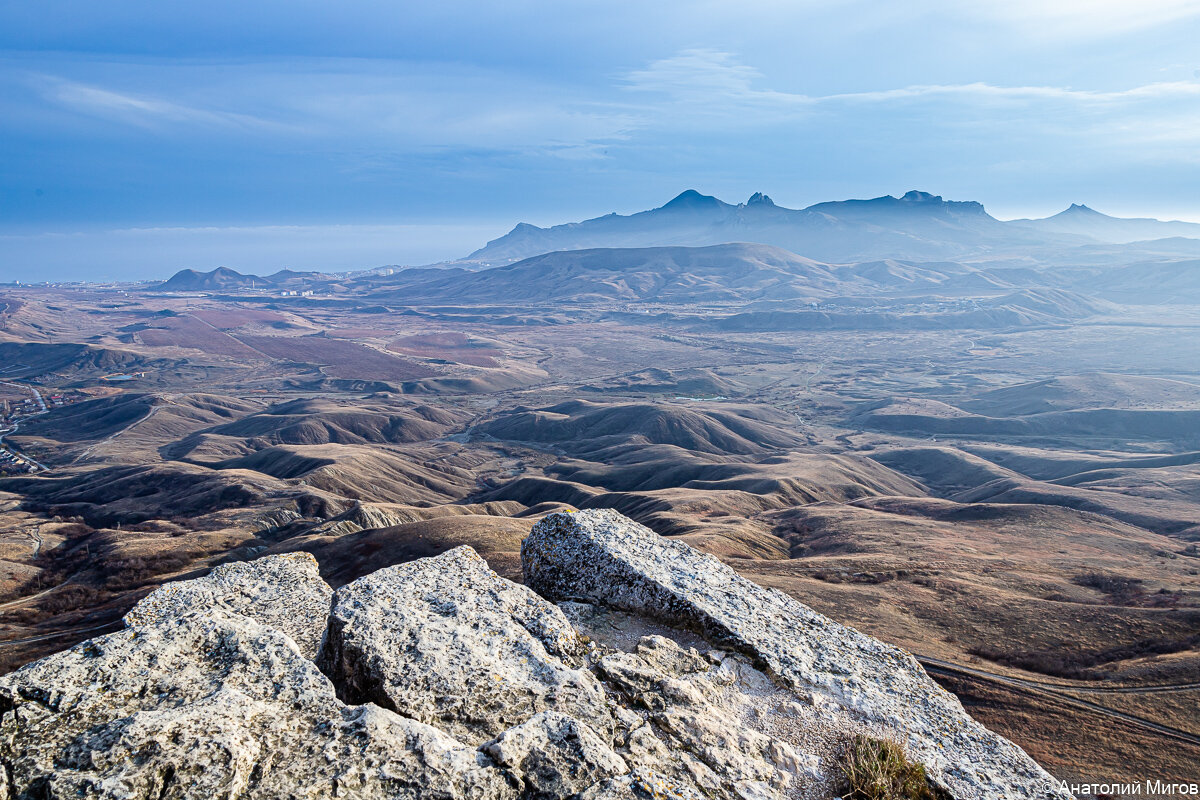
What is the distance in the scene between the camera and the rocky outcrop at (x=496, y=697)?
24.6ft

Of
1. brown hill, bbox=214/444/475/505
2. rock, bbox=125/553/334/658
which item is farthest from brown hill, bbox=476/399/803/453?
rock, bbox=125/553/334/658

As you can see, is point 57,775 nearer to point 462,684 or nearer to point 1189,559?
point 462,684

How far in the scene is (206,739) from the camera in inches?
297

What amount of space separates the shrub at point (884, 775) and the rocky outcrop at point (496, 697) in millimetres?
319

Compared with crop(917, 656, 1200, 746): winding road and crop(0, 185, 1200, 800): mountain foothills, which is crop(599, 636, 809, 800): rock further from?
crop(917, 656, 1200, 746): winding road

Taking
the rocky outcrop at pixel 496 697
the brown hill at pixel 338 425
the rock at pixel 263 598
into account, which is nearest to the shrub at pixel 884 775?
the rocky outcrop at pixel 496 697

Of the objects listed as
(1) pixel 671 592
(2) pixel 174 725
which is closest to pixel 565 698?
(1) pixel 671 592

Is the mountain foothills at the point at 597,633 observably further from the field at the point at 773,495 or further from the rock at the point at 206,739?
the field at the point at 773,495

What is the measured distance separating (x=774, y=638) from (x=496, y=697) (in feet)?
19.2

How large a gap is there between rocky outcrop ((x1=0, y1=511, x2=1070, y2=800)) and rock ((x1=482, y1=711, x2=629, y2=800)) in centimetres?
3

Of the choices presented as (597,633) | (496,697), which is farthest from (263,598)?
(496,697)

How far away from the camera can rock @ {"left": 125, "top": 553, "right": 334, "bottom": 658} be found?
44.8ft

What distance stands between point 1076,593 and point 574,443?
93422mm

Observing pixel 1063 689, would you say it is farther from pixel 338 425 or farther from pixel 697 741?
pixel 338 425
